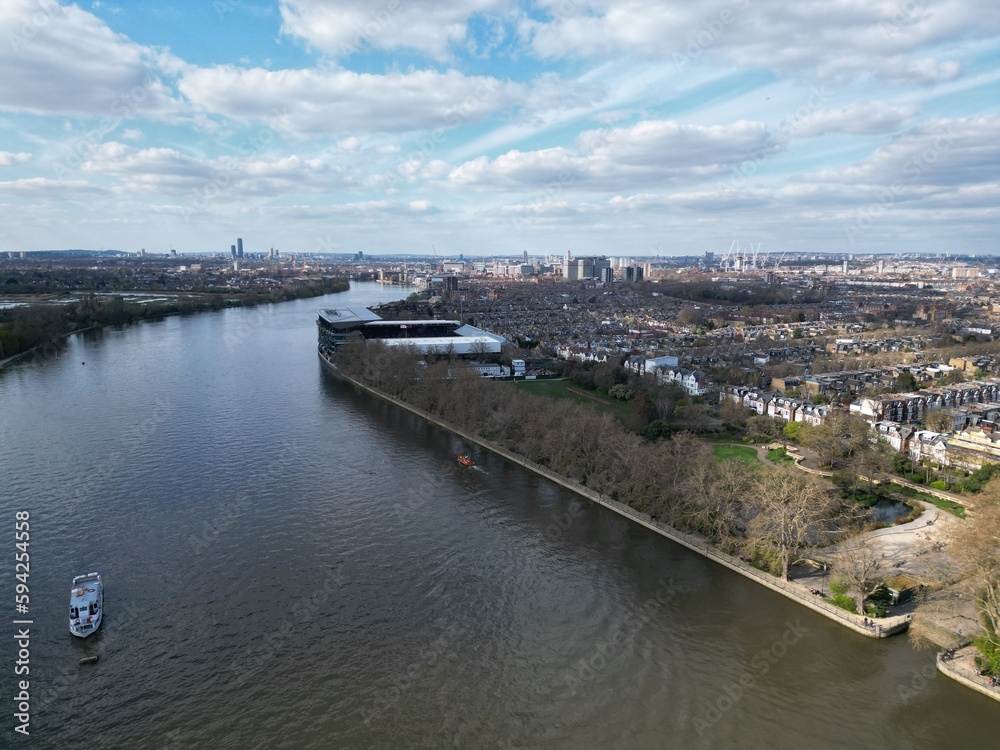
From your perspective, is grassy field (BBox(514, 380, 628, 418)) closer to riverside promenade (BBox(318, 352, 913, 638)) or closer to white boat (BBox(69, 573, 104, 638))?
riverside promenade (BBox(318, 352, 913, 638))

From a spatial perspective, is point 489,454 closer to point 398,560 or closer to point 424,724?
point 398,560

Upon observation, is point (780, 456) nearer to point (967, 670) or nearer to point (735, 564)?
point (735, 564)

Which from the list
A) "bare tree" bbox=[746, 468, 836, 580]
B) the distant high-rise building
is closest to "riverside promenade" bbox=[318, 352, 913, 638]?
"bare tree" bbox=[746, 468, 836, 580]

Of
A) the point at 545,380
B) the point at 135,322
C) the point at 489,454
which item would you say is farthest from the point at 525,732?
the point at 135,322

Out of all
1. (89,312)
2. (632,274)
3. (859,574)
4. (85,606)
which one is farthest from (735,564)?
(632,274)

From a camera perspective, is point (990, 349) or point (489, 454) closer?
point (489, 454)

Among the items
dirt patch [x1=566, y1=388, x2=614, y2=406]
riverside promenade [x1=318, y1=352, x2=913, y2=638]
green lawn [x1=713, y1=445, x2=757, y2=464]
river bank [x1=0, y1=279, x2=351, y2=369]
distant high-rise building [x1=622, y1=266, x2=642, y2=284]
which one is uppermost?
distant high-rise building [x1=622, y1=266, x2=642, y2=284]
